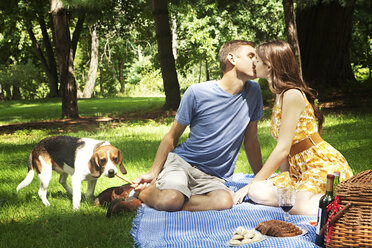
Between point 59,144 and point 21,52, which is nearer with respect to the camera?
point 59,144

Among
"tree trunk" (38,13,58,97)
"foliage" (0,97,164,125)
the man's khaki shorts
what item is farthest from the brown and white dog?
"tree trunk" (38,13,58,97)

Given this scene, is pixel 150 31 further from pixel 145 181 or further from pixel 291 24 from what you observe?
pixel 145 181

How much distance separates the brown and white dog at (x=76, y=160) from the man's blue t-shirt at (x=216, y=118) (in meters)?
0.81

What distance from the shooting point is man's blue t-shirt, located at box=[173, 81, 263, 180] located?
431 cm

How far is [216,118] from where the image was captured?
431 centimetres

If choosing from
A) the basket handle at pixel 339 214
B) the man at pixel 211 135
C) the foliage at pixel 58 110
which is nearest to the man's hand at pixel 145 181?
the man at pixel 211 135

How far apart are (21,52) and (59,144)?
28.8 meters

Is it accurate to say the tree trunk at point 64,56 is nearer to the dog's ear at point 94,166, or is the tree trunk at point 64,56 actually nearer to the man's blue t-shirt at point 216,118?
the man's blue t-shirt at point 216,118

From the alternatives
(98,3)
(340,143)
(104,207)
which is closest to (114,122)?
(98,3)

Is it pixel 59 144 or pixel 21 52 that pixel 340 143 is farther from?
pixel 21 52

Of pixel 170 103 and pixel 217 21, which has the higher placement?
pixel 217 21

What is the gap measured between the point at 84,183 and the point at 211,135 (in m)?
1.93

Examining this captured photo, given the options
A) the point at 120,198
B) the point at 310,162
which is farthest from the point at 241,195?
the point at 120,198

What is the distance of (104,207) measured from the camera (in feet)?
14.0
